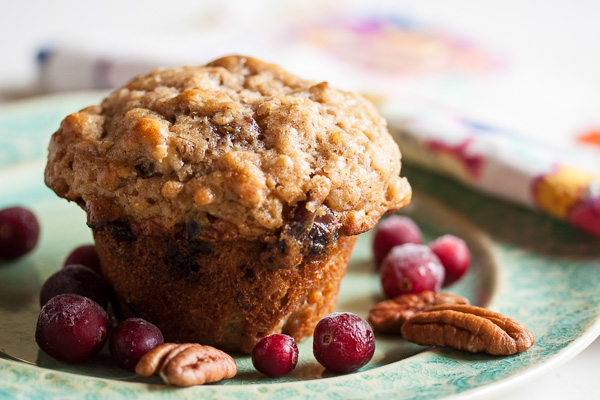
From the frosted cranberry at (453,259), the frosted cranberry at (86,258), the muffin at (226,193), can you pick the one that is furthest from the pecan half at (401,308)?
the frosted cranberry at (86,258)

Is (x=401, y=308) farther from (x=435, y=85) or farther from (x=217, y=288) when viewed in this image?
(x=435, y=85)

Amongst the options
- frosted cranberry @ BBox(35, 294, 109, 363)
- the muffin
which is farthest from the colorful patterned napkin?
frosted cranberry @ BBox(35, 294, 109, 363)

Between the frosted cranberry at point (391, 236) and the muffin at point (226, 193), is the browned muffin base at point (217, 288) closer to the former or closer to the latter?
the muffin at point (226, 193)

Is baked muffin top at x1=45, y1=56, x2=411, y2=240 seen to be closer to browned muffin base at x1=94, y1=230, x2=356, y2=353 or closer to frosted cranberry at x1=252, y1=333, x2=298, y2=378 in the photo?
browned muffin base at x1=94, y1=230, x2=356, y2=353

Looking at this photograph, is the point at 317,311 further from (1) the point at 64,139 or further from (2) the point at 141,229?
(1) the point at 64,139

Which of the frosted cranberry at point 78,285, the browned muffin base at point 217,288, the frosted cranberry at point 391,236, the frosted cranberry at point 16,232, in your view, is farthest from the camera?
the frosted cranberry at point 391,236

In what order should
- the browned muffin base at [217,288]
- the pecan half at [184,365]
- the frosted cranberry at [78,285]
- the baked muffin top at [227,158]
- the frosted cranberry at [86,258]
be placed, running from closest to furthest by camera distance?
the pecan half at [184,365]
the baked muffin top at [227,158]
the browned muffin base at [217,288]
the frosted cranberry at [78,285]
the frosted cranberry at [86,258]

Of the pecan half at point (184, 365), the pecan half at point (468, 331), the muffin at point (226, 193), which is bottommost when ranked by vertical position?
the pecan half at point (184, 365)
